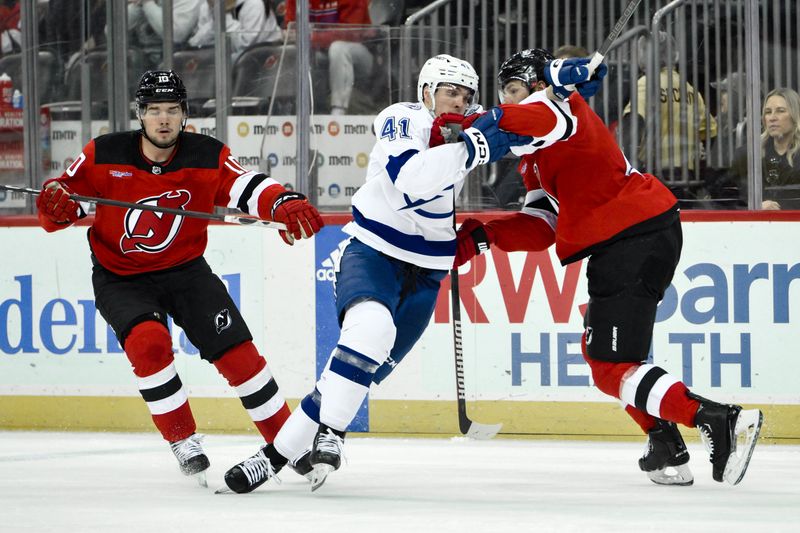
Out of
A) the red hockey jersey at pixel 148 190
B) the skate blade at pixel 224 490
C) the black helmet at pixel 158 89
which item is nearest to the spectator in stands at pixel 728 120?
the red hockey jersey at pixel 148 190

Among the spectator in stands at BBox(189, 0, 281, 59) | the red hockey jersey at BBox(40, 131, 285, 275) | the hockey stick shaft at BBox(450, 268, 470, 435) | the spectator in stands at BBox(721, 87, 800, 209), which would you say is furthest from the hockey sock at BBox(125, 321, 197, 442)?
the spectator in stands at BBox(721, 87, 800, 209)

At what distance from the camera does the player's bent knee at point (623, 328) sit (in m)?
3.56

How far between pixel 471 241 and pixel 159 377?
97 cm

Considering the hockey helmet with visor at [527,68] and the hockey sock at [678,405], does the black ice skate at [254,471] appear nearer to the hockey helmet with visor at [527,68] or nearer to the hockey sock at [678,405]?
the hockey sock at [678,405]

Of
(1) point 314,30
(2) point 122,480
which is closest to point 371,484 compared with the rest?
(2) point 122,480

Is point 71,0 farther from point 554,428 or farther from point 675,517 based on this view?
point 675,517

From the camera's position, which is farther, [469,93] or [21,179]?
[21,179]

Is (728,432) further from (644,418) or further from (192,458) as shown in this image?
(192,458)

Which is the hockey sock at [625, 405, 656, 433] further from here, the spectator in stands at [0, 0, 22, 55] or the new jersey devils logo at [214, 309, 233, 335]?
the spectator in stands at [0, 0, 22, 55]

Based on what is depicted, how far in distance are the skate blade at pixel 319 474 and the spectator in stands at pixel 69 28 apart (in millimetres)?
2766

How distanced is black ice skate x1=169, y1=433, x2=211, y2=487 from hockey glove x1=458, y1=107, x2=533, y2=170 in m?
1.16

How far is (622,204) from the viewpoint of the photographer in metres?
3.63

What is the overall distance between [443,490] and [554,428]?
4.75 ft

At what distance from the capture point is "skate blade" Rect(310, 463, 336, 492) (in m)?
3.42
